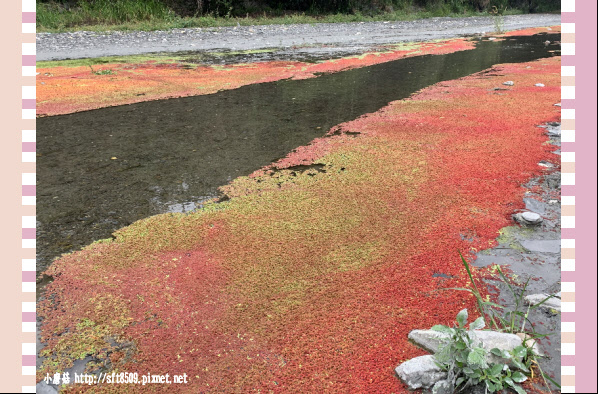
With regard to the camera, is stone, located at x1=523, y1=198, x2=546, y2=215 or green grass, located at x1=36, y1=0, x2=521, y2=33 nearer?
stone, located at x1=523, y1=198, x2=546, y2=215

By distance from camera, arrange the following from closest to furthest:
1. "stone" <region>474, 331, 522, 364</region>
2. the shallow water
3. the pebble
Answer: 1. "stone" <region>474, 331, 522, 364</region>
2. the pebble
3. the shallow water

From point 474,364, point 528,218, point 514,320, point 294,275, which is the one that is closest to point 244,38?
point 528,218

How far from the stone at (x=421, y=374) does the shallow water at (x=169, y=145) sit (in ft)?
9.86

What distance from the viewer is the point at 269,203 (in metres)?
4.65

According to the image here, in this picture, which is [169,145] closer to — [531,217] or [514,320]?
[531,217]

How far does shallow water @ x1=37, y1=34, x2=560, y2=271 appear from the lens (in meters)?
4.61

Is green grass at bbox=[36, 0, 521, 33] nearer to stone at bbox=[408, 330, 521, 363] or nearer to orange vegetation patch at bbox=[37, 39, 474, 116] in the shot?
orange vegetation patch at bbox=[37, 39, 474, 116]

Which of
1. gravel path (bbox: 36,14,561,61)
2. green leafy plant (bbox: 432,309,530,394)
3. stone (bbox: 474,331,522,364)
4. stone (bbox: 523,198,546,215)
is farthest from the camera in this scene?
gravel path (bbox: 36,14,561,61)

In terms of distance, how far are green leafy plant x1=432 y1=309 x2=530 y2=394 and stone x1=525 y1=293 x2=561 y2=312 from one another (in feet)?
2.19

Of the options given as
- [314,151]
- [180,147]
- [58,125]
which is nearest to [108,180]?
[180,147]

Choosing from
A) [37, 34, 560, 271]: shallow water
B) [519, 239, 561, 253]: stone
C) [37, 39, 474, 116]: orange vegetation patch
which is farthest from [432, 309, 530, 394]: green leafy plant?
[37, 39, 474, 116]: orange vegetation patch

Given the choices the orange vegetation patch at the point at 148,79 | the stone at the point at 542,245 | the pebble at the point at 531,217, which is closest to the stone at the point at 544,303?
the stone at the point at 542,245

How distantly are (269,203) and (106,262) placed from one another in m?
1.71

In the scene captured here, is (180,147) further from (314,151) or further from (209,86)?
(209,86)
